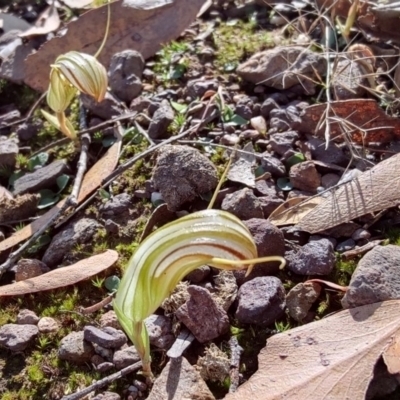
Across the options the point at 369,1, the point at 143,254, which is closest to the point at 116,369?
the point at 143,254

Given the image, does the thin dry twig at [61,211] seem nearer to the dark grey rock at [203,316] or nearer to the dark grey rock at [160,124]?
the dark grey rock at [160,124]

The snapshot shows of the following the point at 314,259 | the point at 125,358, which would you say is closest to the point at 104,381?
the point at 125,358

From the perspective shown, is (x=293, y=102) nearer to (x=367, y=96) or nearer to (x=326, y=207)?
(x=367, y=96)

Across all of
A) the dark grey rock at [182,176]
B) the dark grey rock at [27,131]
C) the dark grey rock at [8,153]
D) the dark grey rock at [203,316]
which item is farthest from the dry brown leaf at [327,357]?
the dark grey rock at [27,131]

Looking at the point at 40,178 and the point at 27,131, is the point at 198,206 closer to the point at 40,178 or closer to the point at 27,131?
the point at 40,178

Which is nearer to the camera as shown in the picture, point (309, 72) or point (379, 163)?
point (379, 163)
